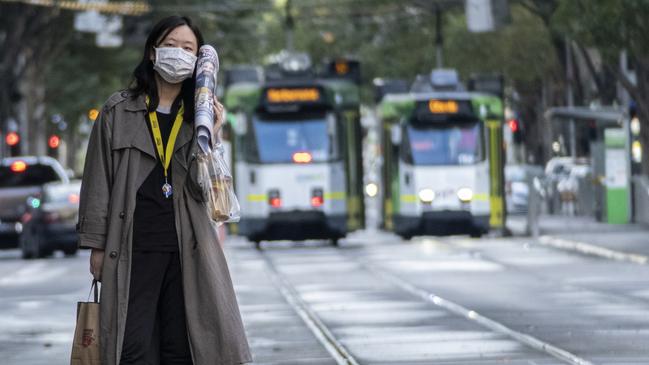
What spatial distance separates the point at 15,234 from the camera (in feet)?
113

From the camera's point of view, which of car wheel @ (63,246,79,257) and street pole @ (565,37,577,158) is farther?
street pole @ (565,37,577,158)

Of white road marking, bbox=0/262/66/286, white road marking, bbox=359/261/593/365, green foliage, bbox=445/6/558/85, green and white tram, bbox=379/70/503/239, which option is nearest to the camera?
white road marking, bbox=359/261/593/365

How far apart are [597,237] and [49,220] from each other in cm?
965

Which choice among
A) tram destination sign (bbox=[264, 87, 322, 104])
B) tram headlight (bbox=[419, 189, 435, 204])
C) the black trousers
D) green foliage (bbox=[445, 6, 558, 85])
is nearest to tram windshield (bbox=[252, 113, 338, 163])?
tram destination sign (bbox=[264, 87, 322, 104])

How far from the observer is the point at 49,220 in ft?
106

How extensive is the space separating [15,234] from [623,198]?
514 inches

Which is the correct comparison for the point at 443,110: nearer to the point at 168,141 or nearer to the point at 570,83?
the point at 570,83

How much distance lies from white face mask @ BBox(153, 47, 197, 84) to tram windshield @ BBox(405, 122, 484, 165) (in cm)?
2825

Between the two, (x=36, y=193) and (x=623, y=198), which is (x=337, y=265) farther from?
(x=623, y=198)

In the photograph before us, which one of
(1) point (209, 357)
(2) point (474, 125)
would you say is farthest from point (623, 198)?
(1) point (209, 357)

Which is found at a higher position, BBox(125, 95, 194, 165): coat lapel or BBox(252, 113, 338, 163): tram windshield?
BBox(252, 113, 338, 163): tram windshield

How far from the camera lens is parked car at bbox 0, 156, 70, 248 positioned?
112 feet

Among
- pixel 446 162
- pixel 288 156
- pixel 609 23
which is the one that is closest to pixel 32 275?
pixel 288 156

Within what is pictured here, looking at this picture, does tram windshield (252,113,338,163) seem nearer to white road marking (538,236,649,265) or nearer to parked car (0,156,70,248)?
parked car (0,156,70,248)
